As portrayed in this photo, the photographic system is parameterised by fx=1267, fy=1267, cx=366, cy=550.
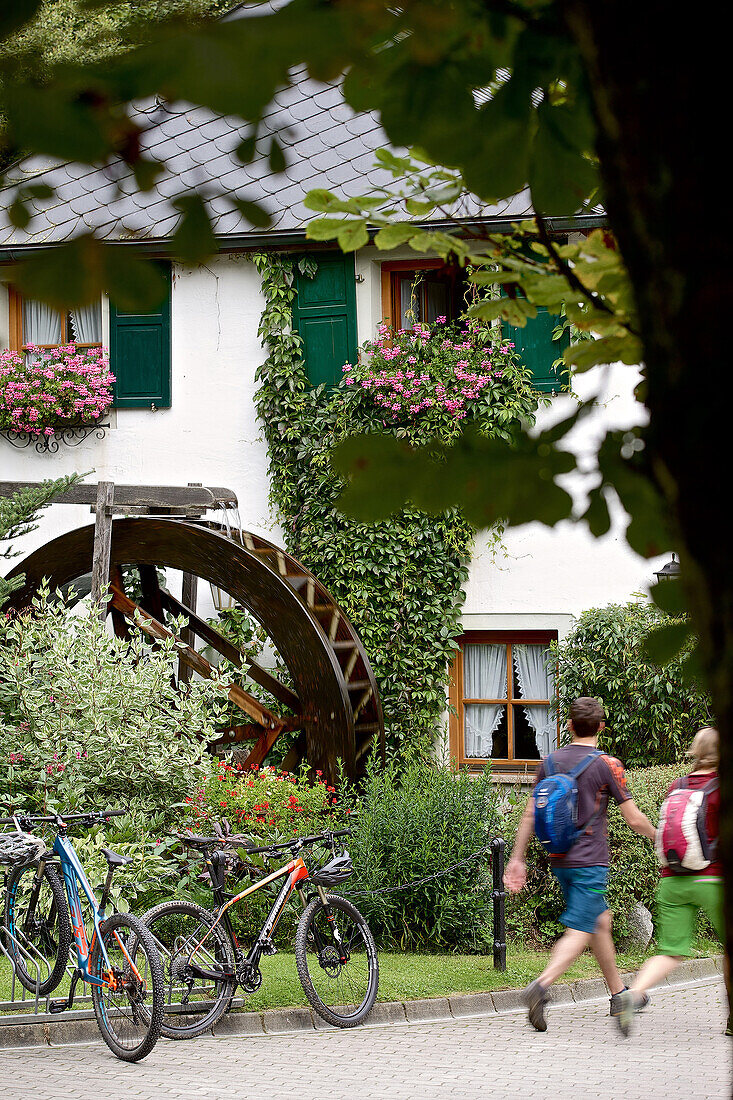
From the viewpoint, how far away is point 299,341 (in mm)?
12141

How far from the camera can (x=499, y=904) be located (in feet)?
25.4

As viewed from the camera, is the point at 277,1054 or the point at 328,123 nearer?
the point at 277,1054

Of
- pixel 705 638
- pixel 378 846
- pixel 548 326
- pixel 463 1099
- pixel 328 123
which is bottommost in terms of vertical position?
pixel 463 1099

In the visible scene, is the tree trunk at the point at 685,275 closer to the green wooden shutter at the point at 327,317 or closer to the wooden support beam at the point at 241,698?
the wooden support beam at the point at 241,698

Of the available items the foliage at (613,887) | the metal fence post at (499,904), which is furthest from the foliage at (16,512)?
the foliage at (613,887)

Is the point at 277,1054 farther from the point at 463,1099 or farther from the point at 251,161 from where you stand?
the point at 251,161

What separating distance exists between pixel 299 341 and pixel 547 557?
3133mm

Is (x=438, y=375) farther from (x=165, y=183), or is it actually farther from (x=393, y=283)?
(x=165, y=183)

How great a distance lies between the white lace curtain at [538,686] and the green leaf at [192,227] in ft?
35.0

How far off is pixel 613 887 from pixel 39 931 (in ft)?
12.2

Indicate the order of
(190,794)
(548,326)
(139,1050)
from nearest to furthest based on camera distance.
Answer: (139,1050) → (190,794) → (548,326)

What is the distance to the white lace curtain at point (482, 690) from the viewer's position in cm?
1208

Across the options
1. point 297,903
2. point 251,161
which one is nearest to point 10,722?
point 297,903

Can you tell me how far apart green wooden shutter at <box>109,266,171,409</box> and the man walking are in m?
7.38
